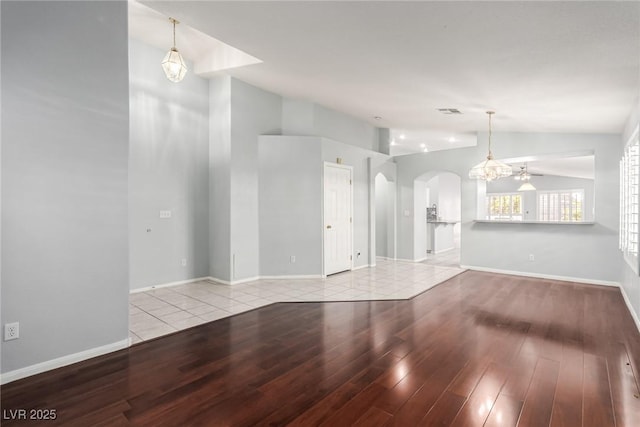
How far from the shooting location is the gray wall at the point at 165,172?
5.06m

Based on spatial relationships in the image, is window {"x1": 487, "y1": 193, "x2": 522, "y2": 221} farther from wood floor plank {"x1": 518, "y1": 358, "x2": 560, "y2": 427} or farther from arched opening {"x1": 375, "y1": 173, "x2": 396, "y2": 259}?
wood floor plank {"x1": 518, "y1": 358, "x2": 560, "y2": 427}

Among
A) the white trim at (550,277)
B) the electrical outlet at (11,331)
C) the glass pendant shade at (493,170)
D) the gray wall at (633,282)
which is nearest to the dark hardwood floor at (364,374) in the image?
the gray wall at (633,282)

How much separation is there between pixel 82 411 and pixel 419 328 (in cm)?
309

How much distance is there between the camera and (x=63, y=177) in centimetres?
272

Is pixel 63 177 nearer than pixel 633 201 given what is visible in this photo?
Yes

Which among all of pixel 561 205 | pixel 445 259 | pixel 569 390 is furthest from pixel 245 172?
pixel 561 205

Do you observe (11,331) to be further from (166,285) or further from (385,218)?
(385,218)

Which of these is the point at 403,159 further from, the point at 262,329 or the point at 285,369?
the point at 285,369

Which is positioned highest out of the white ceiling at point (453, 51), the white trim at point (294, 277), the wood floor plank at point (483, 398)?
the white ceiling at point (453, 51)

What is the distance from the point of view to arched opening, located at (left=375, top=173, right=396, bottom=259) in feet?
27.5

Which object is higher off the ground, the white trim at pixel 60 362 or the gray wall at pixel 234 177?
the gray wall at pixel 234 177

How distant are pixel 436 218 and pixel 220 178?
24.0 ft

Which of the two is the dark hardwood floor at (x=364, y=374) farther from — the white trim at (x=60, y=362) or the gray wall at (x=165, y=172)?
the gray wall at (x=165, y=172)

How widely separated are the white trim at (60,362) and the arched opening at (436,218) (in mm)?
6656
